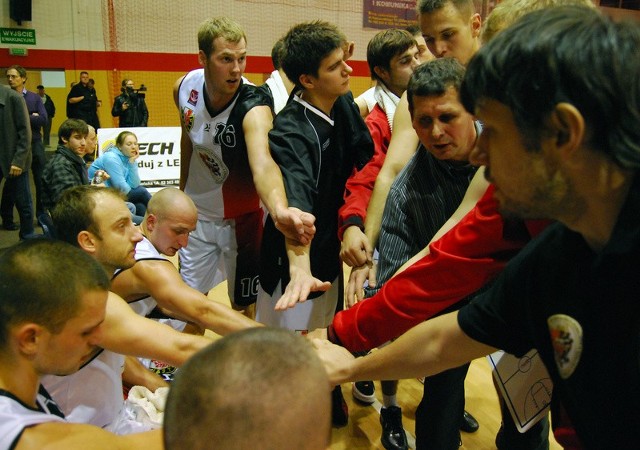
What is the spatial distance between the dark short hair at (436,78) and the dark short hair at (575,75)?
1.08m

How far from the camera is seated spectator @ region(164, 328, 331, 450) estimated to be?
0.91m

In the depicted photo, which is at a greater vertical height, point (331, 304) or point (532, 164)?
point (532, 164)

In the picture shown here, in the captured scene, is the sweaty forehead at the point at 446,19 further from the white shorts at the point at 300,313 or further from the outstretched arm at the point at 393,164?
the white shorts at the point at 300,313

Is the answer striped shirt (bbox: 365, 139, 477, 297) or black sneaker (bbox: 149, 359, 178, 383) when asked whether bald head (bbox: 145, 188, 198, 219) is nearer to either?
black sneaker (bbox: 149, 359, 178, 383)

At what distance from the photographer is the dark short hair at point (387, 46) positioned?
3719mm

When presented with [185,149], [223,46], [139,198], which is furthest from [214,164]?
[139,198]

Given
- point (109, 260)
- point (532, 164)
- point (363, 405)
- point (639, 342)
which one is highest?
point (532, 164)

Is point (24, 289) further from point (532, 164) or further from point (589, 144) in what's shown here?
point (589, 144)

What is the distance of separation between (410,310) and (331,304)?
53.4 inches

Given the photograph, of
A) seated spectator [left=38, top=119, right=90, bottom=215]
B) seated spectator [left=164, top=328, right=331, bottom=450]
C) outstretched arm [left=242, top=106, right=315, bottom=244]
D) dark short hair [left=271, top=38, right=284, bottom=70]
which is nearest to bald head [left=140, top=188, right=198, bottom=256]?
outstretched arm [left=242, top=106, right=315, bottom=244]

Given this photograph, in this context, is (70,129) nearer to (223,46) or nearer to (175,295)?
(223,46)

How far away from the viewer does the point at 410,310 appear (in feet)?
6.78

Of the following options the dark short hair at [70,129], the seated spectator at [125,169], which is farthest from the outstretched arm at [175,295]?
the seated spectator at [125,169]

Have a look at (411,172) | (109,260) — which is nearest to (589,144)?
(411,172)
